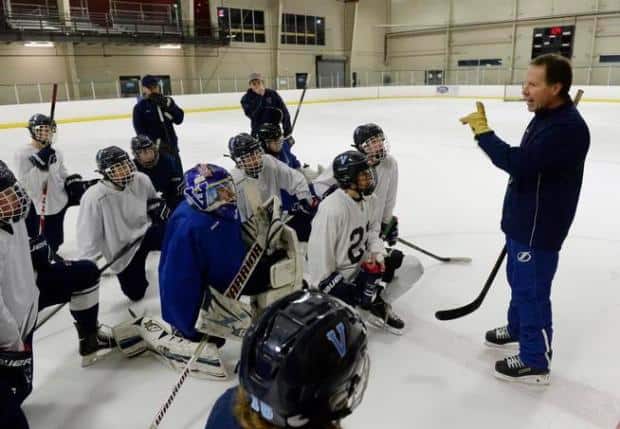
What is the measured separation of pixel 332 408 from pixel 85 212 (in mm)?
2475

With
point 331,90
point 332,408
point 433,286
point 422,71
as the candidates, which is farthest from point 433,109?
point 332,408

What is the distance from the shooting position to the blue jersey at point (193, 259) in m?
1.97

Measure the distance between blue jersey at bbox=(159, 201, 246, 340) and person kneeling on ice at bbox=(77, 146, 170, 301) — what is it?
3.31ft

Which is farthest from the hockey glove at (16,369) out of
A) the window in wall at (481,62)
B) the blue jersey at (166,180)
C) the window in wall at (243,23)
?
the window in wall at (481,62)

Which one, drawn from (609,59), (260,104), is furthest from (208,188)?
(609,59)

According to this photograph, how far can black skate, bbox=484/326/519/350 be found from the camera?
243cm

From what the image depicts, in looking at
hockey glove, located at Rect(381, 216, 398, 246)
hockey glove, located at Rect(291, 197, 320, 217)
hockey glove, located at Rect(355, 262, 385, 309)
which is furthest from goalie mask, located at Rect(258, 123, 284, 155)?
hockey glove, located at Rect(355, 262, 385, 309)

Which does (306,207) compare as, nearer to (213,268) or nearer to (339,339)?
(213,268)

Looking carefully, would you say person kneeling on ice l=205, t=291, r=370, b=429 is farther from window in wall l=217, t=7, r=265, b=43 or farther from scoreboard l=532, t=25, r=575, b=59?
scoreboard l=532, t=25, r=575, b=59

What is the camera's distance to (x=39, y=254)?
2.17 m

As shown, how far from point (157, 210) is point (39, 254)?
41.9 inches

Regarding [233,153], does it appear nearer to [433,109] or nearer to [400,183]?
[400,183]

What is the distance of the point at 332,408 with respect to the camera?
83 centimetres

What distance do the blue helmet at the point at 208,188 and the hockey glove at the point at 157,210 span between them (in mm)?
1296
